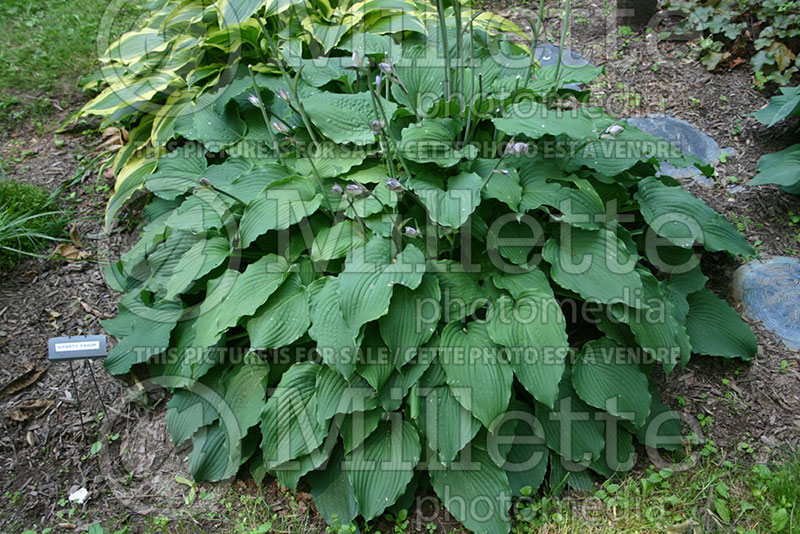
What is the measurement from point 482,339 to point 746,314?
1.58 metres

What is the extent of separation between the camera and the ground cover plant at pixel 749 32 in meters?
4.02

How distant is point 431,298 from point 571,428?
2.90 feet

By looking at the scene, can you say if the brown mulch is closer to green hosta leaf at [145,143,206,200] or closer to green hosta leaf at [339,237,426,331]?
green hosta leaf at [145,143,206,200]

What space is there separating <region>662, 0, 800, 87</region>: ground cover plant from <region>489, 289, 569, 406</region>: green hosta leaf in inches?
109

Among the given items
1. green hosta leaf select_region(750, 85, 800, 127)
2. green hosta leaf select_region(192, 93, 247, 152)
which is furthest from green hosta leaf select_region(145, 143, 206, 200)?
green hosta leaf select_region(750, 85, 800, 127)

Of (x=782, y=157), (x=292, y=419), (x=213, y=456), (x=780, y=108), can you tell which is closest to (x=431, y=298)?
(x=292, y=419)

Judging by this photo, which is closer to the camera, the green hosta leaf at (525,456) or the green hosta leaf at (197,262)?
the green hosta leaf at (525,456)

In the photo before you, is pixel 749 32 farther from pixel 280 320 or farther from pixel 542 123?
pixel 280 320

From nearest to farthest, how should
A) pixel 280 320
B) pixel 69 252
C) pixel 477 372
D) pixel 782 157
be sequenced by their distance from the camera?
pixel 477 372, pixel 280 320, pixel 782 157, pixel 69 252

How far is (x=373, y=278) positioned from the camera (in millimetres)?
2520

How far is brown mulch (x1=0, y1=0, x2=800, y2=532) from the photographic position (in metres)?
2.72

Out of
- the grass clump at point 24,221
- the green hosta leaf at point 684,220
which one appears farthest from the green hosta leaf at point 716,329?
the grass clump at point 24,221

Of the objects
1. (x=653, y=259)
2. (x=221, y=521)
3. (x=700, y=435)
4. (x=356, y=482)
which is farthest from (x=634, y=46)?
(x=221, y=521)

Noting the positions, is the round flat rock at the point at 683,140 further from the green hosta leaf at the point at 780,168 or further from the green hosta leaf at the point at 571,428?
the green hosta leaf at the point at 571,428
